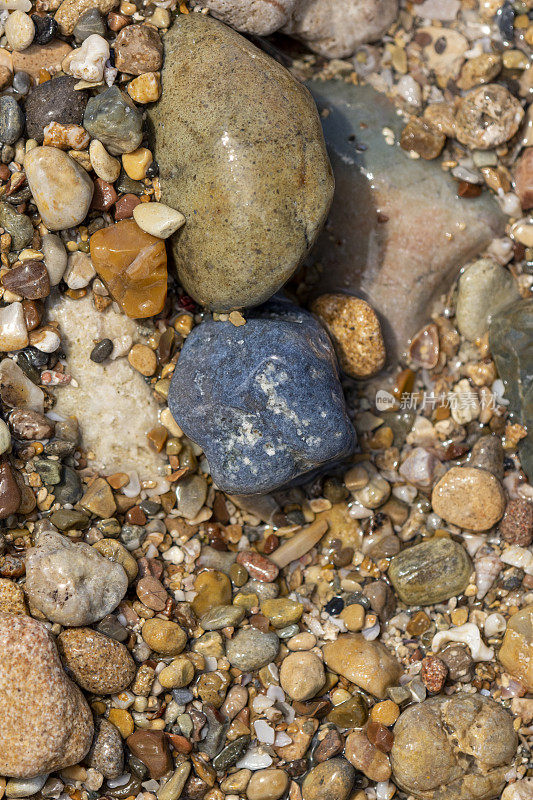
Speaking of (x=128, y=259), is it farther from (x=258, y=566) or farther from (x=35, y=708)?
(x=35, y=708)

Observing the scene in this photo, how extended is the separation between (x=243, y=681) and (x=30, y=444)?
189 centimetres

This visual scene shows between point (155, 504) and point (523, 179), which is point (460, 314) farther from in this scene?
point (155, 504)

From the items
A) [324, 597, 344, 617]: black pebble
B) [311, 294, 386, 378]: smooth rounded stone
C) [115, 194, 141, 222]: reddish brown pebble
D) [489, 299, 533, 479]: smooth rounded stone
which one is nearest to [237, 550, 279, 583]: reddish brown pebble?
[324, 597, 344, 617]: black pebble

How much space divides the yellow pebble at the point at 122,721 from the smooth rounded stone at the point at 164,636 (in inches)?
14.8

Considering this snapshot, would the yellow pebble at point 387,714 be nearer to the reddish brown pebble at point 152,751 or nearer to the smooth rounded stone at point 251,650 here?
the smooth rounded stone at point 251,650

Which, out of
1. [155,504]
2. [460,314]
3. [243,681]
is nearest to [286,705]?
[243,681]

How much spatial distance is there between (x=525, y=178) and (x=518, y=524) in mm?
2278

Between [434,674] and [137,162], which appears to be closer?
[137,162]

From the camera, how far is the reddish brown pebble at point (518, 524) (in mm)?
4332

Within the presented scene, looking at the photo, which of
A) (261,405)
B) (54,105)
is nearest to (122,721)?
(261,405)

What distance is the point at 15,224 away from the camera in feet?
12.5

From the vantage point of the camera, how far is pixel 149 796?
12.6 feet

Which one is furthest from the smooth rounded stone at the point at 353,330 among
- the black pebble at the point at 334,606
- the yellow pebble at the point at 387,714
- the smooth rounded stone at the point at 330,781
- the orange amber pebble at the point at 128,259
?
the smooth rounded stone at the point at 330,781

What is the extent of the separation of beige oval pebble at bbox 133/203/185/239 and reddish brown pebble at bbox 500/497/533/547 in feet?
8.85
